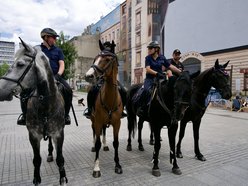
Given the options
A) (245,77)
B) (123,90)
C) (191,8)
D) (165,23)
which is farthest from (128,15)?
(123,90)

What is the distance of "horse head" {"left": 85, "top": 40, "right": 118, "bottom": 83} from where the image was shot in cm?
332

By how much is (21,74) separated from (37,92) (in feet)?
1.76

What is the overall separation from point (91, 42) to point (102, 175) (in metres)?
54.2

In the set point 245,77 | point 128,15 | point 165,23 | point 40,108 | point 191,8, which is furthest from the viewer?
point 128,15

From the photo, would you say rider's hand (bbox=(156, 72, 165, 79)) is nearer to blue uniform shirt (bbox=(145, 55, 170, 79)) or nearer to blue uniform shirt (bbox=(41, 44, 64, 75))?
blue uniform shirt (bbox=(145, 55, 170, 79))

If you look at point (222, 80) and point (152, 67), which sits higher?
point (152, 67)

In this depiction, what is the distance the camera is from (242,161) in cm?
500

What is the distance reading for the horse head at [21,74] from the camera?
8.44 feet

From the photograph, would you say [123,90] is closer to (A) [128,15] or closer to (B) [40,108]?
(B) [40,108]

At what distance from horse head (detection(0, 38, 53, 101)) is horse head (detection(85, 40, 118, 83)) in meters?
0.78

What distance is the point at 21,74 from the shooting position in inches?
106

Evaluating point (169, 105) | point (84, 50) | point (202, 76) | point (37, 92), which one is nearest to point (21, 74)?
point (37, 92)

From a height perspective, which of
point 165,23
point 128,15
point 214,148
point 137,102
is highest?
point 128,15

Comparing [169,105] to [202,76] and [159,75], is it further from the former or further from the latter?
[202,76]
